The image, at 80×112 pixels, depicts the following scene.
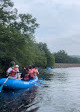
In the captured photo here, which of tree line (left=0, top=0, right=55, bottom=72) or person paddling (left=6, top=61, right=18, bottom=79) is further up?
tree line (left=0, top=0, right=55, bottom=72)

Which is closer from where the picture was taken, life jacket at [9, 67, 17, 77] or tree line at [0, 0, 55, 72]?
life jacket at [9, 67, 17, 77]

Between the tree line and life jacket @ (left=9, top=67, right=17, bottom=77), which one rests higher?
the tree line

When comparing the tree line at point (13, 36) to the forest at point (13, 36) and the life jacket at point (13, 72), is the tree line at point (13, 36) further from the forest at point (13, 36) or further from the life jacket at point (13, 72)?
the life jacket at point (13, 72)

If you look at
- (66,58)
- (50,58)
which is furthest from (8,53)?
(66,58)

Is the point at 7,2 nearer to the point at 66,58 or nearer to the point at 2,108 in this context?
the point at 2,108

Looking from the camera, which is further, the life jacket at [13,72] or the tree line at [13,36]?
the tree line at [13,36]

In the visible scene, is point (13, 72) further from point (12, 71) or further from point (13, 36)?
point (13, 36)

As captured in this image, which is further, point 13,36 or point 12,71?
point 13,36

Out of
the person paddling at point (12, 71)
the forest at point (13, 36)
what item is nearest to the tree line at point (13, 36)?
the forest at point (13, 36)

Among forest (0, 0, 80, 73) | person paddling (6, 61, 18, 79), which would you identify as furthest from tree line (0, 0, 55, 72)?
person paddling (6, 61, 18, 79)

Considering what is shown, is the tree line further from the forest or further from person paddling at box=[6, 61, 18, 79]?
person paddling at box=[6, 61, 18, 79]

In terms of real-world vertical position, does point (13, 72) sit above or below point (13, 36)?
below

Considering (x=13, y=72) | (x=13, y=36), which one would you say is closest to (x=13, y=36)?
(x=13, y=36)

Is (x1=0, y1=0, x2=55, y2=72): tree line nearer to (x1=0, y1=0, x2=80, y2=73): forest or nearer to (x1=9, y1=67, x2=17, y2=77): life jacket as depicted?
(x1=0, y1=0, x2=80, y2=73): forest
